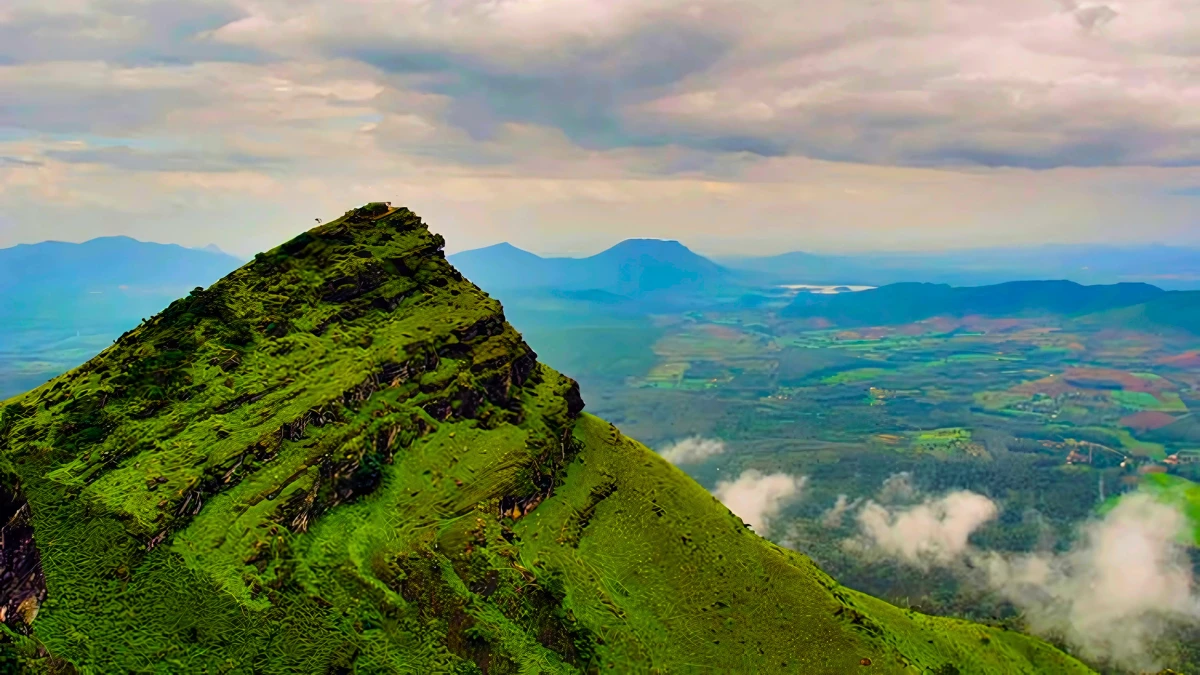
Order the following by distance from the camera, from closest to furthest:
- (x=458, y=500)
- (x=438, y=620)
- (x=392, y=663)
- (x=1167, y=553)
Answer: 1. (x=392, y=663)
2. (x=438, y=620)
3. (x=458, y=500)
4. (x=1167, y=553)

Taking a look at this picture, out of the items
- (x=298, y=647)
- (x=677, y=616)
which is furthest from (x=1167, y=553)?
(x=298, y=647)

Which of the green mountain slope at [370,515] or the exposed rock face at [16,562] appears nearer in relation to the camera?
the exposed rock face at [16,562]

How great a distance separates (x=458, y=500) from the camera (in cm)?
6206

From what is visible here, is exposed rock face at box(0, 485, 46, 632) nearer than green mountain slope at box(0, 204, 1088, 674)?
Yes

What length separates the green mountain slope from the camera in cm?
4881

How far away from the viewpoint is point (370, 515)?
59.1 m

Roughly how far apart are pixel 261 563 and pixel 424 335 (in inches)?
1051

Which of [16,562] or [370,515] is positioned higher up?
[16,562]

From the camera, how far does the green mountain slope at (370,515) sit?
48.8 metres

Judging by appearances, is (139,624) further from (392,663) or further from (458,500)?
(458,500)

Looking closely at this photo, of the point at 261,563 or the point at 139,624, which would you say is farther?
the point at 261,563

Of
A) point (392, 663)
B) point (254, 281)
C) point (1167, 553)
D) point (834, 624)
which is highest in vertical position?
point (254, 281)

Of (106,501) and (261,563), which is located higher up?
(106,501)

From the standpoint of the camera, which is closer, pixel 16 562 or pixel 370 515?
pixel 16 562
